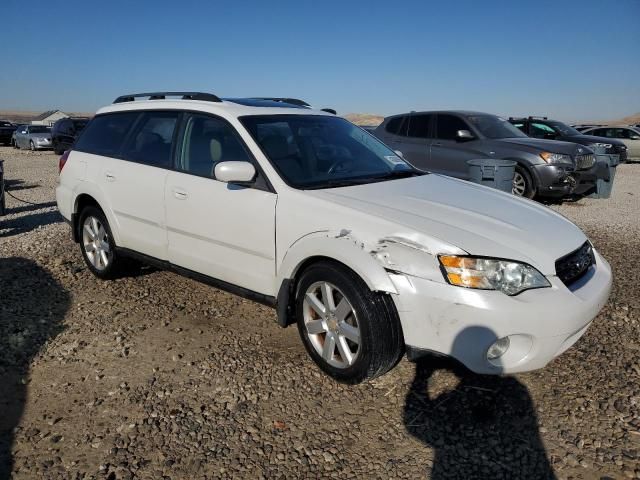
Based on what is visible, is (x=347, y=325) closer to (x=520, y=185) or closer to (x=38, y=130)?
(x=520, y=185)

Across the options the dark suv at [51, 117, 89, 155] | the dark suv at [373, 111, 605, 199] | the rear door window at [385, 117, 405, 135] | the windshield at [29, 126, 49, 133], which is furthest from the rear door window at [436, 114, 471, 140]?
the windshield at [29, 126, 49, 133]

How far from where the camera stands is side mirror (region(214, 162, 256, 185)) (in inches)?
129

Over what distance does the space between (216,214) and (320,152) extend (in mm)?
922

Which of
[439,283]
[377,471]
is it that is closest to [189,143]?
[439,283]

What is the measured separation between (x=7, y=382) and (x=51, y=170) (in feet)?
51.0

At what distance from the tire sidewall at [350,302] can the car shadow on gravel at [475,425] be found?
14.8 inches

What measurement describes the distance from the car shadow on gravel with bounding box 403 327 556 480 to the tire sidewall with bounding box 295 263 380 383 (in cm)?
38

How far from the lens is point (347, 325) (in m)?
3.00

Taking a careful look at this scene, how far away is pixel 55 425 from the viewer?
2799mm

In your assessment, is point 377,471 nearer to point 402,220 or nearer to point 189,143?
point 402,220

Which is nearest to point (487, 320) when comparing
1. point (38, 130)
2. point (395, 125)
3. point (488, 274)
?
point (488, 274)

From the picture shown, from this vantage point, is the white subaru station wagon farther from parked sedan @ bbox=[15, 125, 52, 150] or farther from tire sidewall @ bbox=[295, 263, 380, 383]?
parked sedan @ bbox=[15, 125, 52, 150]

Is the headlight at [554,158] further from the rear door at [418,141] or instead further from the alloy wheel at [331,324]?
the alloy wheel at [331,324]

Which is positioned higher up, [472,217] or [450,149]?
[472,217]
